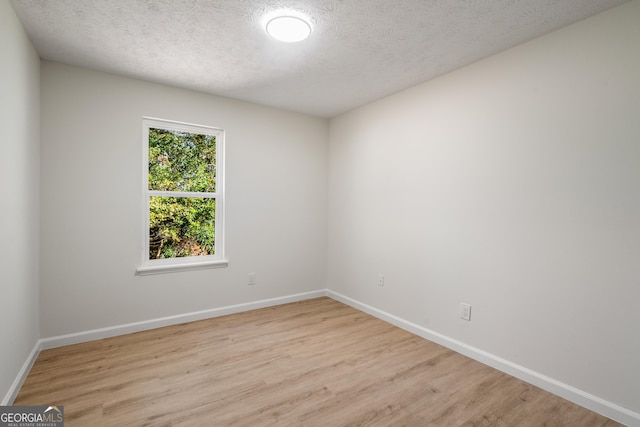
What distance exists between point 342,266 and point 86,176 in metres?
2.90

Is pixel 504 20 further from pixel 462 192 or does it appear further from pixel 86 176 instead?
pixel 86 176

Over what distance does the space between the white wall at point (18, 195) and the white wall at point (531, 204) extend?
9.94 ft

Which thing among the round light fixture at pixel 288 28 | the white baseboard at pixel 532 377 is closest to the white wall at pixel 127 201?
the round light fixture at pixel 288 28

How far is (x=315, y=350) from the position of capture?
2.75m

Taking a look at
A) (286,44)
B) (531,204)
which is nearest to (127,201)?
(286,44)

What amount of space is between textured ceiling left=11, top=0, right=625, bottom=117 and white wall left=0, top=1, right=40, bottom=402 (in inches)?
10.0

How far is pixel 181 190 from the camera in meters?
3.38

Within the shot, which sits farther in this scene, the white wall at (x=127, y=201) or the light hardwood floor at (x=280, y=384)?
the white wall at (x=127, y=201)

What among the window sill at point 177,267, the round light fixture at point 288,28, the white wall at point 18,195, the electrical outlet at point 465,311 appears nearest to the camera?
the white wall at point 18,195

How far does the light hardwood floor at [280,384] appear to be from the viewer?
188 centimetres

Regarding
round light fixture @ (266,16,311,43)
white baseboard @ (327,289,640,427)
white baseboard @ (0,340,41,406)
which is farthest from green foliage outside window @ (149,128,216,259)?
white baseboard @ (327,289,640,427)

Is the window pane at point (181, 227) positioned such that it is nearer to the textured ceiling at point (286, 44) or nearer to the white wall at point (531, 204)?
the textured ceiling at point (286, 44)

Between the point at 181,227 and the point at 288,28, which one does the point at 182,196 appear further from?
the point at 288,28

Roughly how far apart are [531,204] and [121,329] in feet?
12.0
